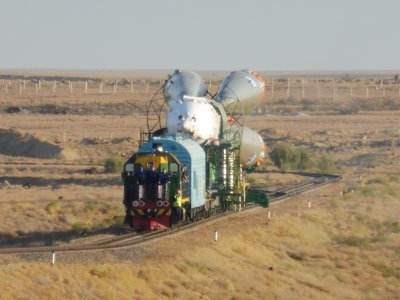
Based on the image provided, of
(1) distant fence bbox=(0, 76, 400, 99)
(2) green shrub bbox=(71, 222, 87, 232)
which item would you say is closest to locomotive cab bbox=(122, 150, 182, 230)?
(2) green shrub bbox=(71, 222, 87, 232)

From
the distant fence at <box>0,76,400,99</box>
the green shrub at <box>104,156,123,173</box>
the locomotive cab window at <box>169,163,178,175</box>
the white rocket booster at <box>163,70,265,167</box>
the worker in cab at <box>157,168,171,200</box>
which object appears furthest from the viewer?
the distant fence at <box>0,76,400,99</box>

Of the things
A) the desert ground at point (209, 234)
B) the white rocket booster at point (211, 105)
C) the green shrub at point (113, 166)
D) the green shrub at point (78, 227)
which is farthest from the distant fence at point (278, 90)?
the green shrub at point (78, 227)

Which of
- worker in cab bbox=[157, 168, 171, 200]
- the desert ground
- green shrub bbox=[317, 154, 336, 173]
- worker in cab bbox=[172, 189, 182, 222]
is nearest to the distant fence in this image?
the desert ground

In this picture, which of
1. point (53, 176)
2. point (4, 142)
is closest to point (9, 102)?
point (4, 142)

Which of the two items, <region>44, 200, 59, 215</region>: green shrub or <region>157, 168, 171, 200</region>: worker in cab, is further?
<region>44, 200, 59, 215</region>: green shrub

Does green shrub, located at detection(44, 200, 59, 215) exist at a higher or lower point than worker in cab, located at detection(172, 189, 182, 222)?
lower

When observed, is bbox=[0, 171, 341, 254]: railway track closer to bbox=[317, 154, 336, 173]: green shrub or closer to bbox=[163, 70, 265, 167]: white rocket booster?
bbox=[163, 70, 265, 167]: white rocket booster

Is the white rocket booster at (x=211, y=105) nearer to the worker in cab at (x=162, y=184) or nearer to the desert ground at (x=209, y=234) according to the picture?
the desert ground at (x=209, y=234)

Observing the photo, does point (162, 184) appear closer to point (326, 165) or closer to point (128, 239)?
point (128, 239)

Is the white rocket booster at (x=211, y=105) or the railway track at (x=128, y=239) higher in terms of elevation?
the white rocket booster at (x=211, y=105)

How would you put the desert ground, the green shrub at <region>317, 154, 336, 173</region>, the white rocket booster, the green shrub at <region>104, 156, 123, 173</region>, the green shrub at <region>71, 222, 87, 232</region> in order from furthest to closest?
1. the green shrub at <region>317, 154, 336, 173</region>
2. the green shrub at <region>104, 156, 123, 173</region>
3. the white rocket booster
4. the green shrub at <region>71, 222, 87, 232</region>
5. the desert ground

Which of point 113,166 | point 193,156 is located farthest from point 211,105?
point 113,166

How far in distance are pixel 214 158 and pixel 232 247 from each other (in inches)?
273

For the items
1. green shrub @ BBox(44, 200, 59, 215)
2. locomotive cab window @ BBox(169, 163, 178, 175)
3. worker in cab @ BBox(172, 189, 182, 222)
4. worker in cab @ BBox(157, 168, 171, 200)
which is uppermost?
locomotive cab window @ BBox(169, 163, 178, 175)
